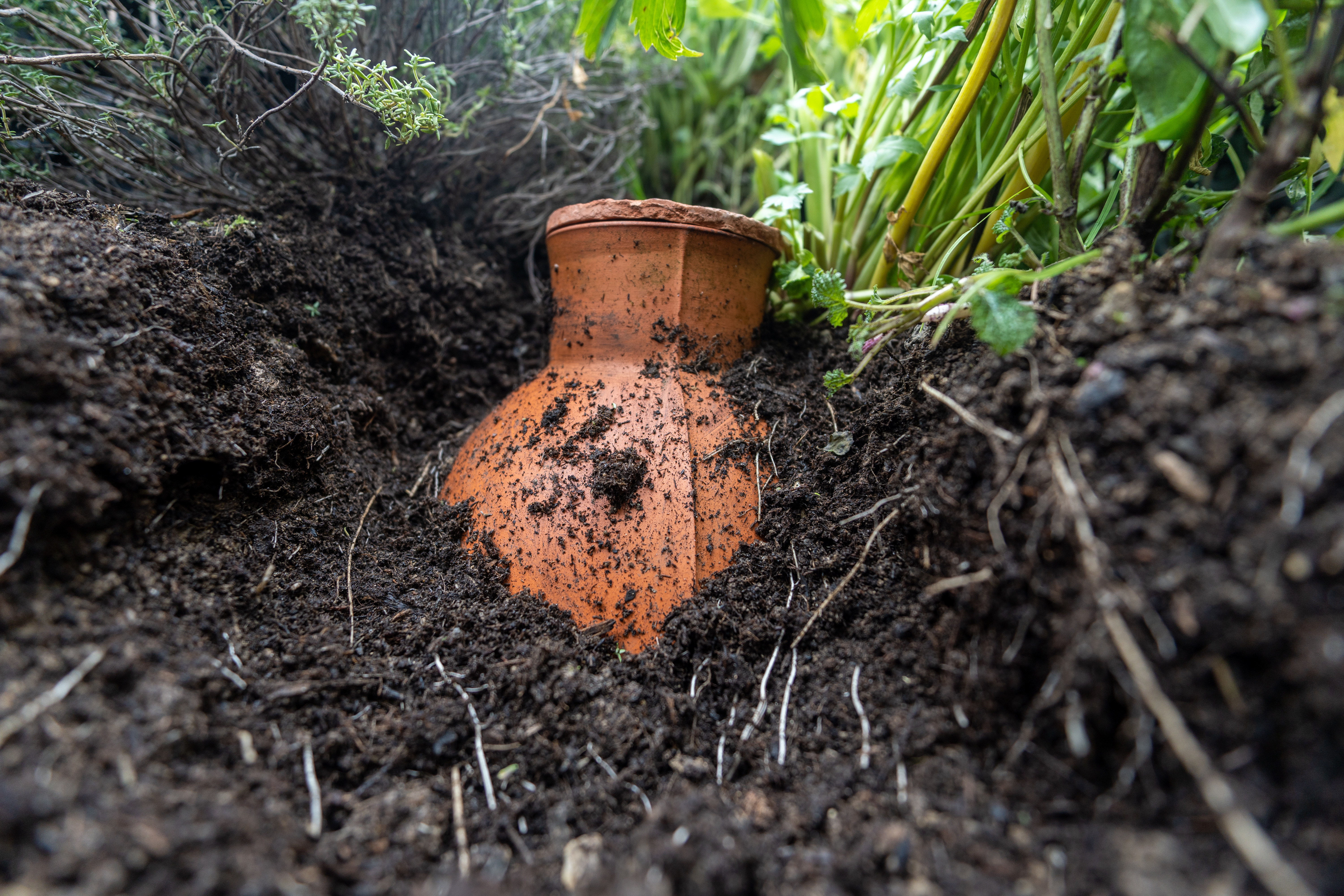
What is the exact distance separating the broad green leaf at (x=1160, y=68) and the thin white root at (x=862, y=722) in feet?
2.54

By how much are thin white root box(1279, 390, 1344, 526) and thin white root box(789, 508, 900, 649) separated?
450mm

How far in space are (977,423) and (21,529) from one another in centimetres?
109

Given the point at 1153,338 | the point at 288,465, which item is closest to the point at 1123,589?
the point at 1153,338

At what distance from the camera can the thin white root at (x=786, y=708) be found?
829 millimetres

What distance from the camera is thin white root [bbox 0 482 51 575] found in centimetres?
66

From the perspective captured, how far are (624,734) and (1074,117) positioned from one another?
1204mm

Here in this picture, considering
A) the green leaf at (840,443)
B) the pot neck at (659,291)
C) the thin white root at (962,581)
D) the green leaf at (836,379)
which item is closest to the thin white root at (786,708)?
the thin white root at (962,581)

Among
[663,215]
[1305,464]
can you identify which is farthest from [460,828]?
[663,215]

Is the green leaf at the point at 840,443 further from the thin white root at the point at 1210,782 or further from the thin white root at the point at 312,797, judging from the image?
the thin white root at the point at 312,797

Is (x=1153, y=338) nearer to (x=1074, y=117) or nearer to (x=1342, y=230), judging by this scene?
(x=1342, y=230)

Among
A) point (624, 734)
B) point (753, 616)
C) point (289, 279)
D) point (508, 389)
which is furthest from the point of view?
point (508, 389)

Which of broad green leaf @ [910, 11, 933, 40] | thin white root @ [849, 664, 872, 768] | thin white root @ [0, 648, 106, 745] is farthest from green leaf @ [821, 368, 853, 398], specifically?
thin white root @ [0, 648, 106, 745]

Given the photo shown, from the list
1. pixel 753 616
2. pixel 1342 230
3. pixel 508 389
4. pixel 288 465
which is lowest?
pixel 753 616

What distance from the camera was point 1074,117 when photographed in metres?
1.06
